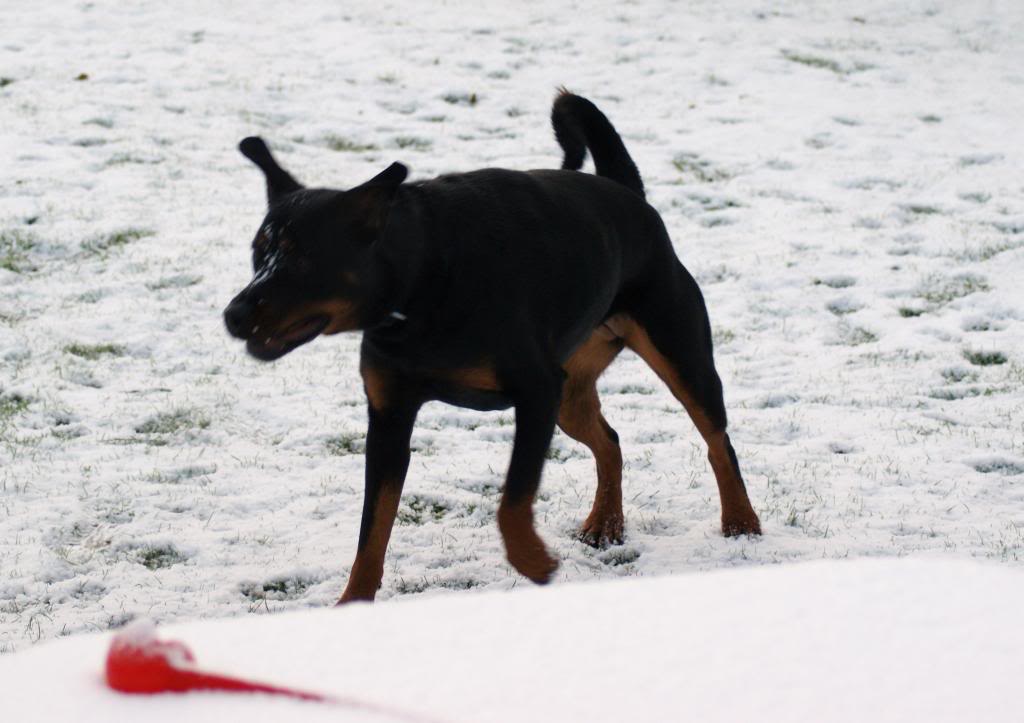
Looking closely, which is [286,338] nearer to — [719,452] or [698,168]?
[719,452]

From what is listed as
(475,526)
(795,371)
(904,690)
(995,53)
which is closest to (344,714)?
(904,690)

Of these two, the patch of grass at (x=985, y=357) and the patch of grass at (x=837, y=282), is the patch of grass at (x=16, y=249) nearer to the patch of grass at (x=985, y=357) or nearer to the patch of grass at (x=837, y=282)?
the patch of grass at (x=837, y=282)

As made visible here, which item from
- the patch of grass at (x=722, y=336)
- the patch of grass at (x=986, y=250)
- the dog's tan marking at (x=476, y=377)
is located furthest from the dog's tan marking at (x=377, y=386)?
the patch of grass at (x=986, y=250)

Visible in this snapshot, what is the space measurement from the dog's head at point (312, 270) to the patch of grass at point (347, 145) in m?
5.60

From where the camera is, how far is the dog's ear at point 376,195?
2.88 meters

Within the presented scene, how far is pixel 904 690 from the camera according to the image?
896 mm

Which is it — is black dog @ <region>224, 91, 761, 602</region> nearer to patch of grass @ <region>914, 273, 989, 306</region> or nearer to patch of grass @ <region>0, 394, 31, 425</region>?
patch of grass @ <region>0, 394, 31, 425</region>

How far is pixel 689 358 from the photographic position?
151 inches

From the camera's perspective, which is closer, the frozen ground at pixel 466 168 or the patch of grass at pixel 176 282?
the frozen ground at pixel 466 168

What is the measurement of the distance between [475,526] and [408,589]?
1.67 ft

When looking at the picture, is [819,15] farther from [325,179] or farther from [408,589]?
[408,589]

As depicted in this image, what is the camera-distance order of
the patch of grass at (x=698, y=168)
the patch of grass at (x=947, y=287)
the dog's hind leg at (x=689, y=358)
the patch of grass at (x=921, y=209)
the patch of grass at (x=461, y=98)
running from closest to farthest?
1. the dog's hind leg at (x=689, y=358)
2. the patch of grass at (x=947, y=287)
3. the patch of grass at (x=921, y=209)
4. the patch of grass at (x=698, y=168)
5. the patch of grass at (x=461, y=98)

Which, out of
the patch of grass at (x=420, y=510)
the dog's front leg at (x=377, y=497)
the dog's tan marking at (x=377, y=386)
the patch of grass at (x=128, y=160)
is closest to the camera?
the dog's tan marking at (x=377, y=386)

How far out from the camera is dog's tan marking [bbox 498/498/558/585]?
3.20 m
